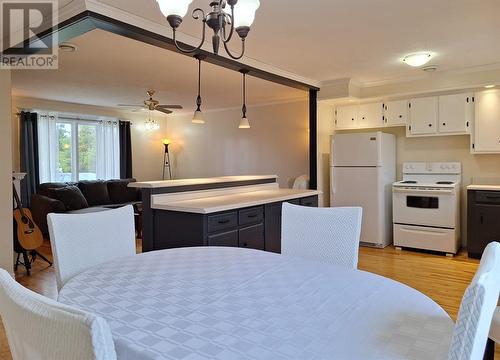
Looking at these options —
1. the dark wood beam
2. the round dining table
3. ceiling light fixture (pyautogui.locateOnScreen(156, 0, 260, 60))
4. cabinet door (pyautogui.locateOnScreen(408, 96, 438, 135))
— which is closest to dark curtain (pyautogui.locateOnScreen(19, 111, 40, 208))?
the dark wood beam

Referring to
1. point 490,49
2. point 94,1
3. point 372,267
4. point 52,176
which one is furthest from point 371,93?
point 52,176

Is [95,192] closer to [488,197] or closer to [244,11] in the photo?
[244,11]

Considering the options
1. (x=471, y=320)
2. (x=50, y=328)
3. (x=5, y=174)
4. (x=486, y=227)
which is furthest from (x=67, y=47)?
(x=486, y=227)

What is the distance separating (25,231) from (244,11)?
364 centimetres

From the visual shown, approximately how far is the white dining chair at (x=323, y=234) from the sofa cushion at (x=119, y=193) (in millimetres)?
5362

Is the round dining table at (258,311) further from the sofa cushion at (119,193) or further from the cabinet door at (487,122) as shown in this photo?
the sofa cushion at (119,193)

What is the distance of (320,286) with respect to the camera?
136 centimetres

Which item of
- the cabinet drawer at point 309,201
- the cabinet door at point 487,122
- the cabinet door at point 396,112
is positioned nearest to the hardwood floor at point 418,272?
the cabinet drawer at point 309,201

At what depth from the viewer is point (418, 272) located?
3.92 meters

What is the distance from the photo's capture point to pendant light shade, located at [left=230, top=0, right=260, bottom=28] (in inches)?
64.4

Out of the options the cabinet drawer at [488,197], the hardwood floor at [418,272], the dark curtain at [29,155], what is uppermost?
the dark curtain at [29,155]

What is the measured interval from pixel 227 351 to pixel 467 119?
4.75 metres

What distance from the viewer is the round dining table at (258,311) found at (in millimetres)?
907

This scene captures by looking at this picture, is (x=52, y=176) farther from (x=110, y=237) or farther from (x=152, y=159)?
(x=110, y=237)
